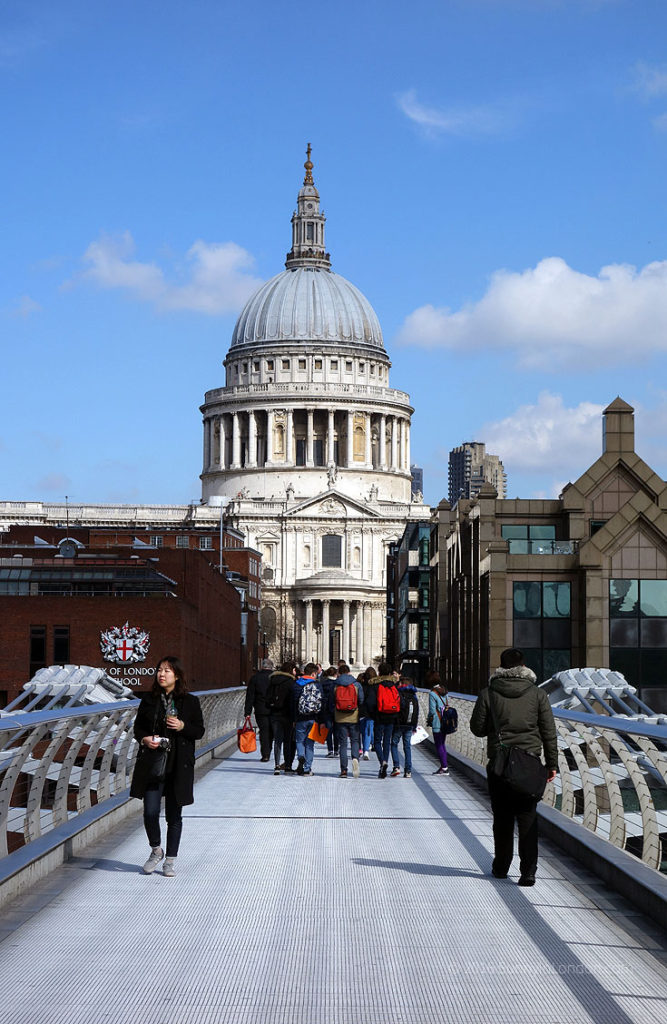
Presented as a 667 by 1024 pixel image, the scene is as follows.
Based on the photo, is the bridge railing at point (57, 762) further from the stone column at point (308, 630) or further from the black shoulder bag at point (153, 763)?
the stone column at point (308, 630)

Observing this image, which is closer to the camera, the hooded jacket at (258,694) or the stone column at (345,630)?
the hooded jacket at (258,694)

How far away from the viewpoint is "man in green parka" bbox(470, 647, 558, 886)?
1377 cm

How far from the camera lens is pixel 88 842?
16.3 m

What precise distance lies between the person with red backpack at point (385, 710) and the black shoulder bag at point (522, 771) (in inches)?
490

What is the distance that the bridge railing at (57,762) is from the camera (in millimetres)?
12875

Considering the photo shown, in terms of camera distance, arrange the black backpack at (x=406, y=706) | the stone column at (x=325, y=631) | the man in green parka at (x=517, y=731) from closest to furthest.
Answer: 1. the man in green parka at (x=517, y=731)
2. the black backpack at (x=406, y=706)
3. the stone column at (x=325, y=631)

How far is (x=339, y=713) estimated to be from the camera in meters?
27.2

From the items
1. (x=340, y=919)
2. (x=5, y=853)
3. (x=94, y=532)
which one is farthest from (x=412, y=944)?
(x=94, y=532)

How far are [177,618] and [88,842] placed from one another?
61227 mm

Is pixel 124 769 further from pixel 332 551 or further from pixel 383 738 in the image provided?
pixel 332 551

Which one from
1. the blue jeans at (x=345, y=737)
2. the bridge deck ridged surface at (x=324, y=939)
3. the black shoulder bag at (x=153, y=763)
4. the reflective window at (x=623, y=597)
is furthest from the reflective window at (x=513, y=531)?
the black shoulder bag at (x=153, y=763)

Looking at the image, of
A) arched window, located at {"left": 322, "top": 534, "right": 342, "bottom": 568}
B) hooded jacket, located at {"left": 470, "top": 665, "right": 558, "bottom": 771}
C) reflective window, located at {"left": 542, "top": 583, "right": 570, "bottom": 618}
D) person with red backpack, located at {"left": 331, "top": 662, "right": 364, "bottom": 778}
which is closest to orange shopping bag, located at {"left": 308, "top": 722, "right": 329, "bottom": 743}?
person with red backpack, located at {"left": 331, "top": 662, "right": 364, "bottom": 778}

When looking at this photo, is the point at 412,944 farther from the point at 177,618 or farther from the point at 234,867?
the point at 177,618

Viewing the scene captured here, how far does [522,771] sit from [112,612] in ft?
215
